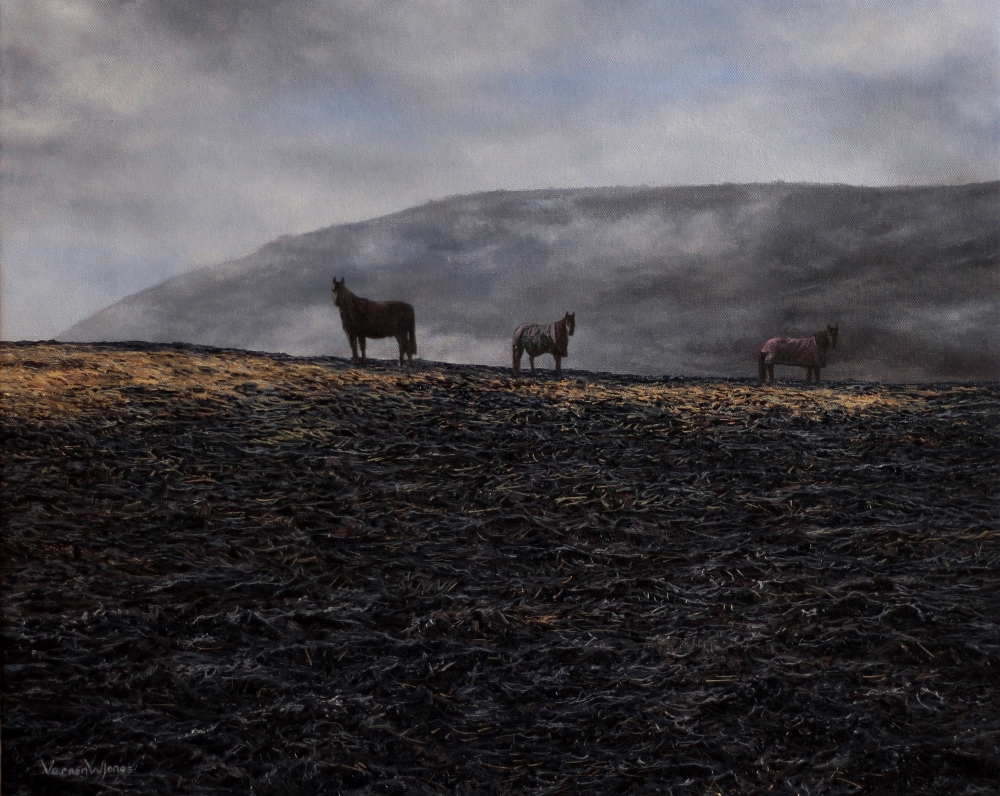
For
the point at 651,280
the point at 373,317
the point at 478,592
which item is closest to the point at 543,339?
the point at 651,280

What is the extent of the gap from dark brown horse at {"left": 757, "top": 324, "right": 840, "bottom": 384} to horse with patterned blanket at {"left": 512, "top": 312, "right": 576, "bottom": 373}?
124 cm

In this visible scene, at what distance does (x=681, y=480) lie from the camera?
4031mm

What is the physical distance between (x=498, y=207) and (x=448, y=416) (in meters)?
1.21

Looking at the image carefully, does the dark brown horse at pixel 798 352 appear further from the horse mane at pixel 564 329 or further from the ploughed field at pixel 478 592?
the horse mane at pixel 564 329

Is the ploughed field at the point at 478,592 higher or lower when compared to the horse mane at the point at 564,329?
lower

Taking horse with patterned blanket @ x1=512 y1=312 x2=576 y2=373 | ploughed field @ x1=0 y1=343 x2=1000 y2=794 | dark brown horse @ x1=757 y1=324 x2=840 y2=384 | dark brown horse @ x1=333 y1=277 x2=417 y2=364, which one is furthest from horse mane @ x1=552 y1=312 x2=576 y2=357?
dark brown horse @ x1=757 y1=324 x2=840 y2=384

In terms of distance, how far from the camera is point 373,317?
16.1ft

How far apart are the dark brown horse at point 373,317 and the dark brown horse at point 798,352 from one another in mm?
2222

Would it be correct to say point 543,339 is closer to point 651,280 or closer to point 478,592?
point 651,280

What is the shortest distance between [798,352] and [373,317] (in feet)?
8.74

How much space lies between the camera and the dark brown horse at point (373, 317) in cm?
486

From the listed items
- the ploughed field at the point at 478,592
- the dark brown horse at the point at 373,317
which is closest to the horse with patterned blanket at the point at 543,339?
the ploughed field at the point at 478,592
